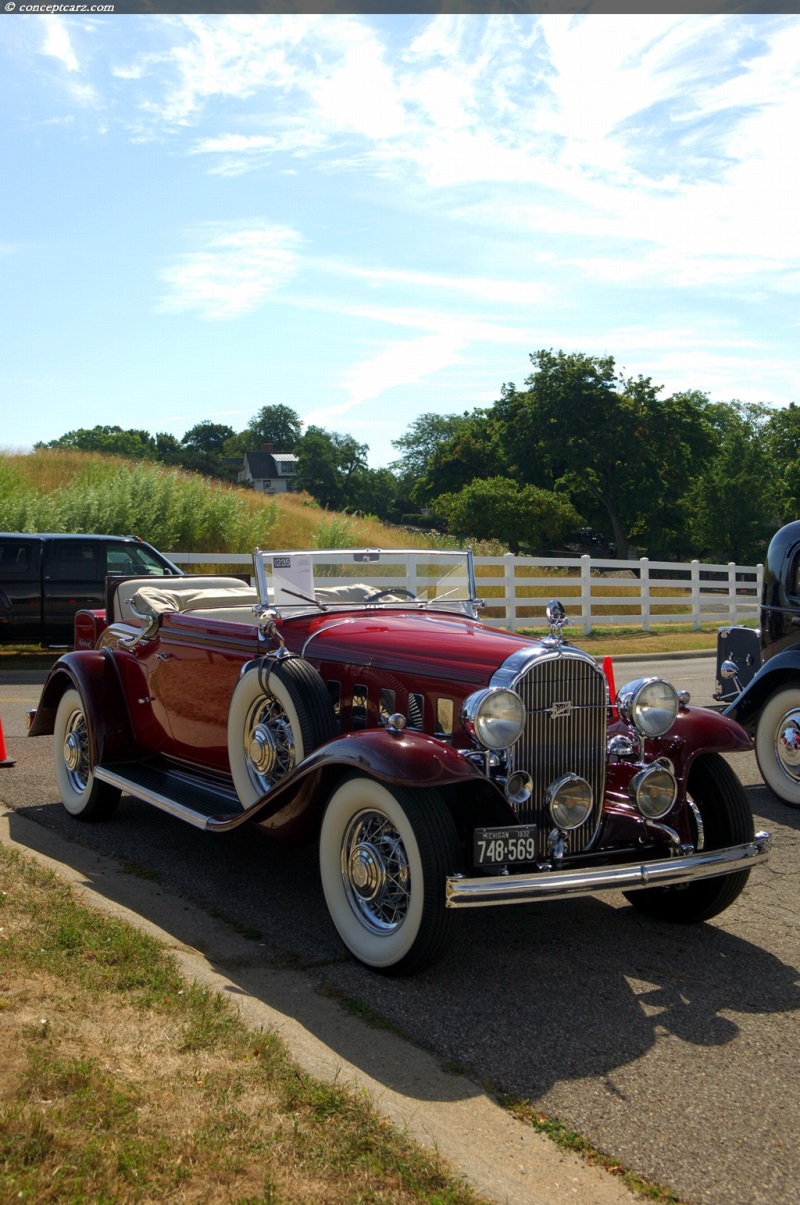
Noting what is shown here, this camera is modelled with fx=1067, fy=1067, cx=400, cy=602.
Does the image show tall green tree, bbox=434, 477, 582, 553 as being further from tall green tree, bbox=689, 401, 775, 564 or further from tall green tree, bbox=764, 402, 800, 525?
tall green tree, bbox=764, 402, 800, 525

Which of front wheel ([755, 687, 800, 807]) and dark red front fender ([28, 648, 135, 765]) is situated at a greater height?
dark red front fender ([28, 648, 135, 765])

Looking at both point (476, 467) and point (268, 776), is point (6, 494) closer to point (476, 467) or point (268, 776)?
point (268, 776)

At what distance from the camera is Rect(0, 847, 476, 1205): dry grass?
259cm

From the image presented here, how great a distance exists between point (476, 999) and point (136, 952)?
1.31 metres

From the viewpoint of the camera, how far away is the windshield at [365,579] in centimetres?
593

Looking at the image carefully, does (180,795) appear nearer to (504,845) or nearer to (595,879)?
(504,845)

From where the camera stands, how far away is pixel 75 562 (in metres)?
15.2

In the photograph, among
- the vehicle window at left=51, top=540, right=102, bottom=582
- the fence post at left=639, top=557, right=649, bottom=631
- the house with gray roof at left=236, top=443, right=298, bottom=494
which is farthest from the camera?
the house with gray roof at left=236, top=443, right=298, bottom=494

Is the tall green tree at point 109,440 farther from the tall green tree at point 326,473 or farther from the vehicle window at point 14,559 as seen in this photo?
the vehicle window at point 14,559

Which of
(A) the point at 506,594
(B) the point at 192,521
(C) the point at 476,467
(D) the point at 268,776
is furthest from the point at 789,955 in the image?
(C) the point at 476,467

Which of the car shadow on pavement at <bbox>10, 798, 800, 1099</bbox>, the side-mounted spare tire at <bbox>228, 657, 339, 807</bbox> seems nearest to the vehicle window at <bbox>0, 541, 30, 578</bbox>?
the car shadow on pavement at <bbox>10, 798, 800, 1099</bbox>

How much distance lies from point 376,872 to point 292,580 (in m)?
2.13

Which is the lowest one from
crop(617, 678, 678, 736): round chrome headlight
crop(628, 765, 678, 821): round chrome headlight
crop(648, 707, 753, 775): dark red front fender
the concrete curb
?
the concrete curb

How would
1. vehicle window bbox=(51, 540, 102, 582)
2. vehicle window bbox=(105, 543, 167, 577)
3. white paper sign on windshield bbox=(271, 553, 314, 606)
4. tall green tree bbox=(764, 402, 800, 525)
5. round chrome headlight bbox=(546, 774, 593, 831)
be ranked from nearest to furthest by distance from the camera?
round chrome headlight bbox=(546, 774, 593, 831) < white paper sign on windshield bbox=(271, 553, 314, 606) < vehicle window bbox=(51, 540, 102, 582) < vehicle window bbox=(105, 543, 167, 577) < tall green tree bbox=(764, 402, 800, 525)
